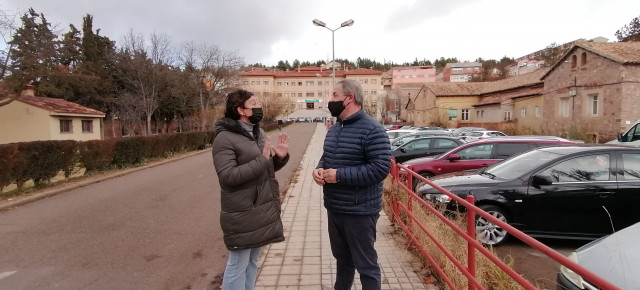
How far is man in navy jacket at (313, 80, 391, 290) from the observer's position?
2.80 m

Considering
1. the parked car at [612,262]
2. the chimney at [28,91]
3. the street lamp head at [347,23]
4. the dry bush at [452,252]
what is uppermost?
the street lamp head at [347,23]

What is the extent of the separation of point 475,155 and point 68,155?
11867 millimetres

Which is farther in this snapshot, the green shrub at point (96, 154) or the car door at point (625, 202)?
the green shrub at point (96, 154)

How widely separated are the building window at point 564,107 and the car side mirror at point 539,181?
2924cm

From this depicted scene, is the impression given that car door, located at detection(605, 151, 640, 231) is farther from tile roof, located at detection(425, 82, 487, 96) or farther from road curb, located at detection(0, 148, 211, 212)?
tile roof, located at detection(425, 82, 487, 96)

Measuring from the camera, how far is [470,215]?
9.39ft

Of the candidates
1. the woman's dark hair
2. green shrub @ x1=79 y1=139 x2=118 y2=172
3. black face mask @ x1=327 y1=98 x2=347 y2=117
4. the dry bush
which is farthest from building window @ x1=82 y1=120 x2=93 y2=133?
black face mask @ x1=327 y1=98 x2=347 y2=117

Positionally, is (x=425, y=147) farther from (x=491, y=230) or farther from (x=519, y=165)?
(x=491, y=230)

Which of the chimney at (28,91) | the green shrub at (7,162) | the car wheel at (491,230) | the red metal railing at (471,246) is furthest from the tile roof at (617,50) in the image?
the chimney at (28,91)

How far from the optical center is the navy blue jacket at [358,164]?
278 cm

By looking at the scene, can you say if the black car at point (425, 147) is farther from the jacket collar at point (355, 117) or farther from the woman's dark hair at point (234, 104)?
the woman's dark hair at point (234, 104)

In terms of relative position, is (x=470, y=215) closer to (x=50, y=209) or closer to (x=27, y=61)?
(x=50, y=209)

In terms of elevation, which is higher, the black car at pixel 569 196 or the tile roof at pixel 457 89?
the tile roof at pixel 457 89

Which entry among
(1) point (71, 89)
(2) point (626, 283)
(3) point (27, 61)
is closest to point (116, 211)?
(2) point (626, 283)
